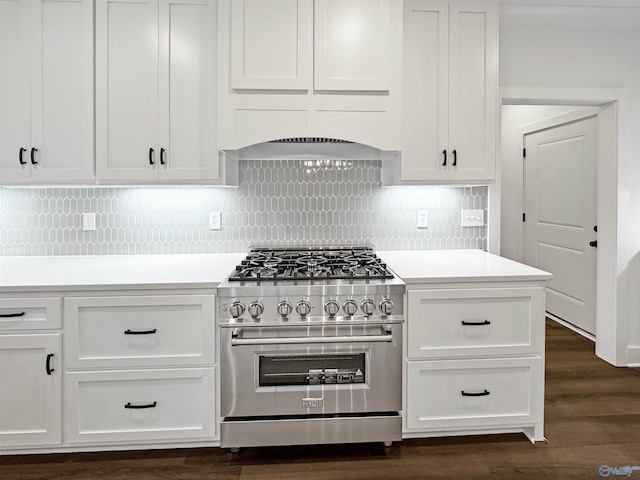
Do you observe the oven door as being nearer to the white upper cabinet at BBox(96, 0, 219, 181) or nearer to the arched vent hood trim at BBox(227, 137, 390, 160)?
the white upper cabinet at BBox(96, 0, 219, 181)

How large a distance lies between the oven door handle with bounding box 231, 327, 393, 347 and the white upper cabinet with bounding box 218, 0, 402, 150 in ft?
3.28

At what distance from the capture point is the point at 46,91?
2381 millimetres

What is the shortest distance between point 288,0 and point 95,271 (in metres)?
1.75

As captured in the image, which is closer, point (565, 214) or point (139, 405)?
point (139, 405)

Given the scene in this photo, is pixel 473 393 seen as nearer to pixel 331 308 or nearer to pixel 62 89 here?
pixel 331 308

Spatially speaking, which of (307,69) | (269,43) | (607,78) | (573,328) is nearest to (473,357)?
(307,69)

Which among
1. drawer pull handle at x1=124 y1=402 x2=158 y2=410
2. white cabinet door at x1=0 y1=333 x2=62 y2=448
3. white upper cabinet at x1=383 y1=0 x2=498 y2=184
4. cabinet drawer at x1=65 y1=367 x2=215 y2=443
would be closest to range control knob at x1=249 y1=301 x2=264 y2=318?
cabinet drawer at x1=65 y1=367 x2=215 y2=443

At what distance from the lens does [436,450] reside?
7.41ft

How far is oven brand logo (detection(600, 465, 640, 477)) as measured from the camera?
2055 mm

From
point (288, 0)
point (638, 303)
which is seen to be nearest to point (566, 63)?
point (638, 303)

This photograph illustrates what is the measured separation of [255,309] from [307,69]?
128 centimetres

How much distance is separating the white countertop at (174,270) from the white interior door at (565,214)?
1837mm

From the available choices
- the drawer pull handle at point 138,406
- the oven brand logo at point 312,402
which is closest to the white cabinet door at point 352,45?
the oven brand logo at point 312,402

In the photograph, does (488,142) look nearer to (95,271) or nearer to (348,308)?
(348,308)
